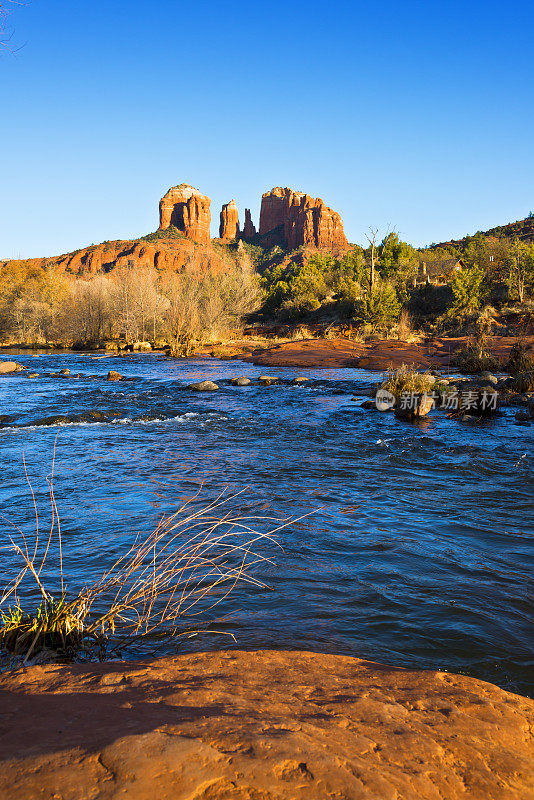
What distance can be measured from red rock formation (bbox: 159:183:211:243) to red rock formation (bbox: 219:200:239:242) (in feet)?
20.0

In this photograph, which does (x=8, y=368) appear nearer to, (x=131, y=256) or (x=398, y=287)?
(x=398, y=287)

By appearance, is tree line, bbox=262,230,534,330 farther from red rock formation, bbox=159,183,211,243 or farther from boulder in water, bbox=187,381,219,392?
red rock formation, bbox=159,183,211,243

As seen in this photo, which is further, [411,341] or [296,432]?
[411,341]

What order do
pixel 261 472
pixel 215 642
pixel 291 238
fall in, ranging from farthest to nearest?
1. pixel 291 238
2. pixel 261 472
3. pixel 215 642

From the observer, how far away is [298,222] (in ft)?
458

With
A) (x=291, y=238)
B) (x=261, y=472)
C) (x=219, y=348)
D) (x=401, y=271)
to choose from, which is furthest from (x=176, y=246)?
(x=261, y=472)

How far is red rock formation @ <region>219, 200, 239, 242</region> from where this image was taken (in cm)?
14988

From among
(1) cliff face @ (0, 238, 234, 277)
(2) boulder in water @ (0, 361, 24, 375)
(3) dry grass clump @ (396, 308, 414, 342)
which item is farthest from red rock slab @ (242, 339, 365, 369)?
(1) cliff face @ (0, 238, 234, 277)

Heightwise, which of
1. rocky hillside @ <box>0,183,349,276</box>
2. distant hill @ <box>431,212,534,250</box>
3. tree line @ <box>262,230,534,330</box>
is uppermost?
rocky hillside @ <box>0,183,349,276</box>

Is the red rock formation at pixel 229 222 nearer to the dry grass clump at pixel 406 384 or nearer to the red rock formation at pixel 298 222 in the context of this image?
the red rock formation at pixel 298 222

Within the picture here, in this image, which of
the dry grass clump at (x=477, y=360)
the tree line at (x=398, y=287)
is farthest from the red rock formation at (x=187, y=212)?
the dry grass clump at (x=477, y=360)

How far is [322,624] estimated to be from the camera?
3.63 m

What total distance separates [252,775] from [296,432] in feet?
31.3

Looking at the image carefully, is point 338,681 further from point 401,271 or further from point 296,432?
point 401,271
